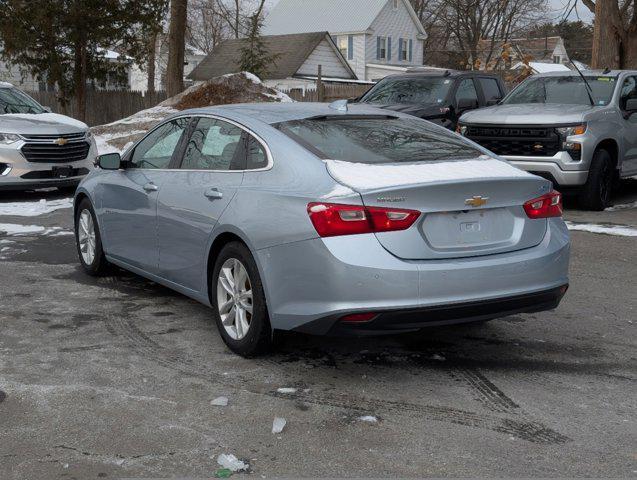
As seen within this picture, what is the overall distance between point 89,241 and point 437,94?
8.78m

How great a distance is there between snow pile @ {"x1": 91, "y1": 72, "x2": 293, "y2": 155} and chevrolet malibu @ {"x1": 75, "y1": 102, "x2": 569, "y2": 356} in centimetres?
1517

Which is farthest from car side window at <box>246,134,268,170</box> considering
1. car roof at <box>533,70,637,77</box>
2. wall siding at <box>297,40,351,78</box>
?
wall siding at <box>297,40,351,78</box>

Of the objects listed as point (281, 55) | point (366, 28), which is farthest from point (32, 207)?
point (366, 28)

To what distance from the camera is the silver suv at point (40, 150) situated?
1284 cm

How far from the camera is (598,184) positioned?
38.3 ft

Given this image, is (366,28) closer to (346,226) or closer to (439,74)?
(439,74)

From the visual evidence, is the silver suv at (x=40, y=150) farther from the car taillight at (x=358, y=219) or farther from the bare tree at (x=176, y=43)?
the bare tree at (x=176, y=43)

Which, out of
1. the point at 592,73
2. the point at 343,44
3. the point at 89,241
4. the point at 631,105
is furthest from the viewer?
the point at 343,44

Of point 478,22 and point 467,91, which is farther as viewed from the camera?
point 478,22

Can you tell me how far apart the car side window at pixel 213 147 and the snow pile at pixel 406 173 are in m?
0.91

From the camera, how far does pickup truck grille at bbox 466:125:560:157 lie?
11.5 meters

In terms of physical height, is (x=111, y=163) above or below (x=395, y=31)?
below

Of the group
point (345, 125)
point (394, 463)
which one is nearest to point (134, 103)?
point (345, 125)

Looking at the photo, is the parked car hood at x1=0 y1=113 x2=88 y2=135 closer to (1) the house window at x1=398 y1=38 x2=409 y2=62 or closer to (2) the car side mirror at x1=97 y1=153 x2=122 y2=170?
(2) the car side mirror at x1=97 y1=153 x2=122 y2=170
